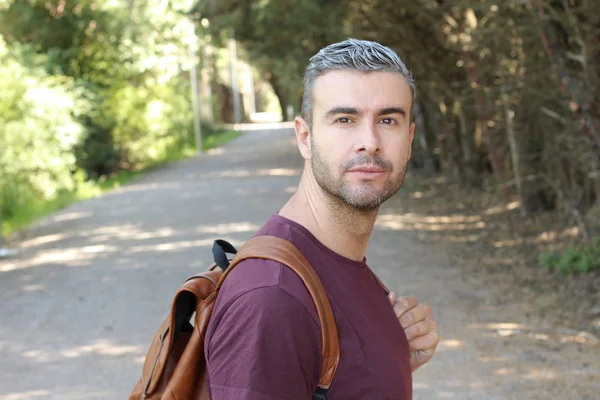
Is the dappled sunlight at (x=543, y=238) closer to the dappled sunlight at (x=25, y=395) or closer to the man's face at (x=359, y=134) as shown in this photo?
the dappled sunlight at (x=25, y=395)

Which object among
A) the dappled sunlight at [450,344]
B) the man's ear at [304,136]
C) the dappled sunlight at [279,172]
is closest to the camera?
the man's ear at [304,136]

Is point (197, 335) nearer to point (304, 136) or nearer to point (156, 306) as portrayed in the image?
point (304, 136)

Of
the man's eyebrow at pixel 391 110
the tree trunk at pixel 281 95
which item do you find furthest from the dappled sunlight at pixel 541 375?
the tree trunk at pixel 281 95

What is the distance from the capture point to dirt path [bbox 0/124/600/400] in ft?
19.7

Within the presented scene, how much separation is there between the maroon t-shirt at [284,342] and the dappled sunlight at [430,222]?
1048 cm

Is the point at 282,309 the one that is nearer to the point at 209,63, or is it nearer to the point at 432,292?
the point at 432,292

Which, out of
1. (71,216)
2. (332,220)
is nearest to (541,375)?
(332,220)

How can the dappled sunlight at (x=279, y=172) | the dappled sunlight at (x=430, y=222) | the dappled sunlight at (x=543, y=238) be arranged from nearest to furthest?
the dappled sunlight at (x=543, y=238), the dappled sunlight at (x=430, y=222), the dappled sunlight at (x=279, y=172)

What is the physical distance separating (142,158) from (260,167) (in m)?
3.94

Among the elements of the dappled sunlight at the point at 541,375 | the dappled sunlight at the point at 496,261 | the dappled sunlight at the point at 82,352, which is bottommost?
the dappled sunlight at the point at 496,261

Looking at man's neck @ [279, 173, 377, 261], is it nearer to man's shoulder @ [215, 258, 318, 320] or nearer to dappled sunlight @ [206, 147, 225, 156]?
man's shoulder @ [215, 258, 318, 320]

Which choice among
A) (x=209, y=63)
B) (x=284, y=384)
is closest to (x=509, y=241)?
(x=284, y=384)

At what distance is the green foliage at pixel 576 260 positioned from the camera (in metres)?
8.38

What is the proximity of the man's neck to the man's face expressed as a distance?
32mm
